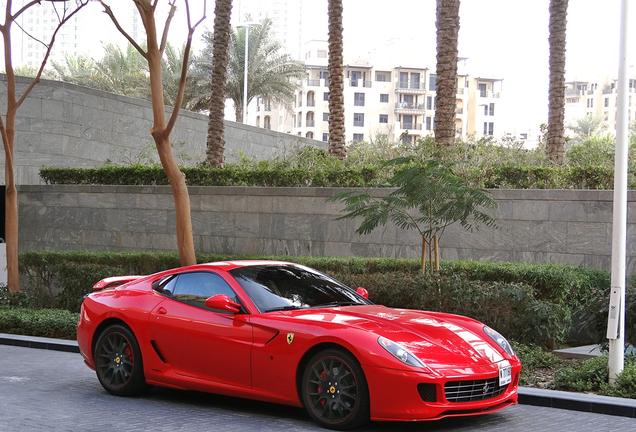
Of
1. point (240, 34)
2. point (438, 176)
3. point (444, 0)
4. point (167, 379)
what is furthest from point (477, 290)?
point (240, 34)

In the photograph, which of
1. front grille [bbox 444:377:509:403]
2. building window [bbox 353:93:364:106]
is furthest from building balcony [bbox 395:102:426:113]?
front grille [bbox 444:377:509:403]

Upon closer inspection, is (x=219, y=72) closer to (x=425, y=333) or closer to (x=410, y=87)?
(x=425, y=333)

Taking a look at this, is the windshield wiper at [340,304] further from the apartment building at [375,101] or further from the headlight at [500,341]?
the apartment building at [375,101]

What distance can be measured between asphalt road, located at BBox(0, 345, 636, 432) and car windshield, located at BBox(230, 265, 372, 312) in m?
1.02

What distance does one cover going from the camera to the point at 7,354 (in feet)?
37.4

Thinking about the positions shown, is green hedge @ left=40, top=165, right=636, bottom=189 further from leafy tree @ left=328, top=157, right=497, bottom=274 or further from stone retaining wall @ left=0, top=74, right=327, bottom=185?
leafy tree @ left=328, top=157, right=497, bottom=274

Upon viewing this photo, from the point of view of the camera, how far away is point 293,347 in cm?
664

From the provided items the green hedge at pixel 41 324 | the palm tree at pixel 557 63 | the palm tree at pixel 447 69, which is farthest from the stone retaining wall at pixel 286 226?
the palm tree at pixel 557 63

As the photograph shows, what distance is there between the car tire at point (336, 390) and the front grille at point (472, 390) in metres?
0.66

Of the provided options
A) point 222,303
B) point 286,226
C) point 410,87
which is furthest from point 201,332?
point 410,87

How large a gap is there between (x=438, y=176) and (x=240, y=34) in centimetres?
3957

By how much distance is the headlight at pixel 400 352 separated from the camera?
6.11 meters

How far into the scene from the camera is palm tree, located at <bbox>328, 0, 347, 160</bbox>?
21.0 metres

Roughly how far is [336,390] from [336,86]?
15.6m
